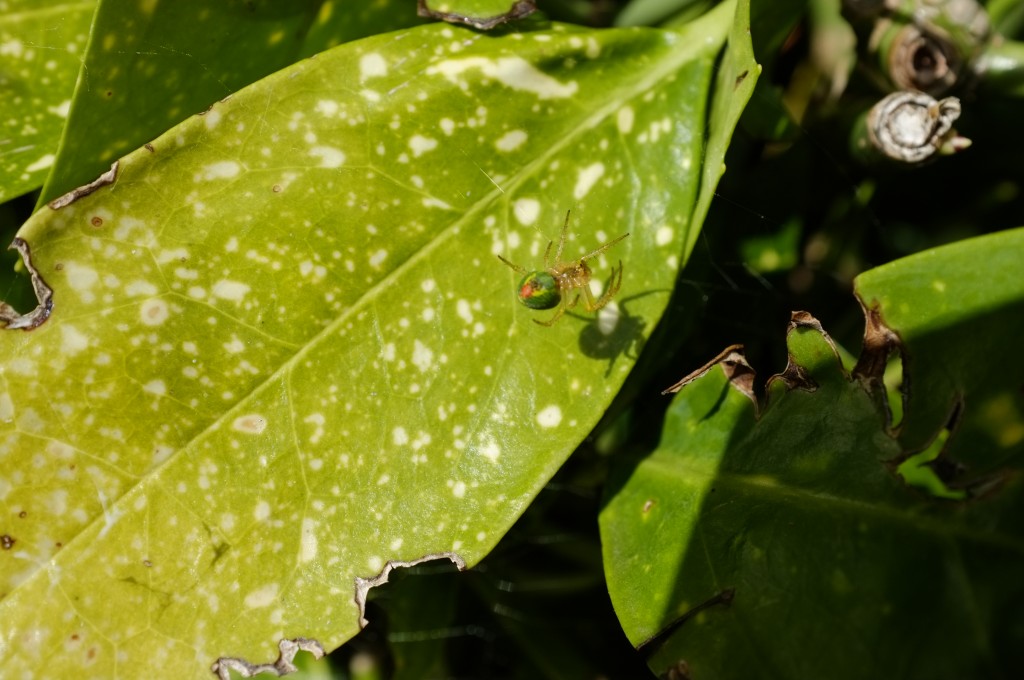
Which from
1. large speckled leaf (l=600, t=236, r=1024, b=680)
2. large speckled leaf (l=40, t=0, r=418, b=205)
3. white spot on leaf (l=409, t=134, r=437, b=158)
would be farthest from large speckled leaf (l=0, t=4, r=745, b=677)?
large speckled leaf (l=600, t=236, r=1024, b=680)

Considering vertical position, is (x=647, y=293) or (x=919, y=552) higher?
(x=647, y=293)

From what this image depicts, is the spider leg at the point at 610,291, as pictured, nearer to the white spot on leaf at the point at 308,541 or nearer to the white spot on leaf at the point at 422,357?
the white spot on leaf at the point at 422,357

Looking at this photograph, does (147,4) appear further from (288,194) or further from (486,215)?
(486,215)

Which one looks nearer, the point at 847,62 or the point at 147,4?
the point at 147,4

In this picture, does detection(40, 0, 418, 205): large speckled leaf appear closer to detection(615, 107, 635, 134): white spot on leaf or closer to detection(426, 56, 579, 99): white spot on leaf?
detection(426, 56, 579, 99): white spot on leaf

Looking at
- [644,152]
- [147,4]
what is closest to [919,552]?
[644,152]

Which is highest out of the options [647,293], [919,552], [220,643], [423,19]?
[423,19]
